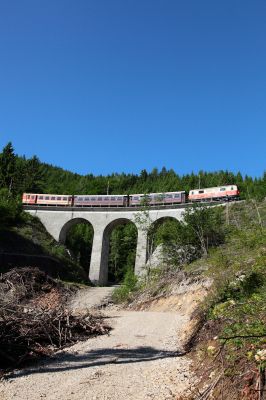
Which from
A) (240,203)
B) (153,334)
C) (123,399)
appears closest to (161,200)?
(240,203)

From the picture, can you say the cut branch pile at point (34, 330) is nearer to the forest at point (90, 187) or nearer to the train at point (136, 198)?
the forest at point (90, 187)

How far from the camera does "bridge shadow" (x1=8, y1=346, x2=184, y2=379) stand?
21.8ft

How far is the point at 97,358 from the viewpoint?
7461 millimetres

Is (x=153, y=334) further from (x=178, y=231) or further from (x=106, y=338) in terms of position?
(x=178, y=231)

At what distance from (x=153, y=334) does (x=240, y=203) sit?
32.3m

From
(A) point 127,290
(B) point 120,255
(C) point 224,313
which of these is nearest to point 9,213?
(A) point 127,290

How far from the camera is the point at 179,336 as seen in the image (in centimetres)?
989

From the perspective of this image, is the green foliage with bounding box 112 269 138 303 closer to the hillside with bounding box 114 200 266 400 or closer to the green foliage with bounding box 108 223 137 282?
the hillside with bounding box 114 200 266 400

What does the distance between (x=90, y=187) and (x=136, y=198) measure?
47.5 metres

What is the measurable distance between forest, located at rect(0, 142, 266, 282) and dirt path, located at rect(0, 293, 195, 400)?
54.9 feet

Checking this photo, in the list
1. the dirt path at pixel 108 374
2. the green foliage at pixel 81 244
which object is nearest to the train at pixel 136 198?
the green foliage at pixel 81 244

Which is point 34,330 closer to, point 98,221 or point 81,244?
point 98,221

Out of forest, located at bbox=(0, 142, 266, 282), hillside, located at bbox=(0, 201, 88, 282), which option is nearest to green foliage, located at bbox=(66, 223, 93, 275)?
forest, located at bbox=(0, 142, 266, 282)

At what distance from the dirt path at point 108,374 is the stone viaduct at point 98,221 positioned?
3092cm
